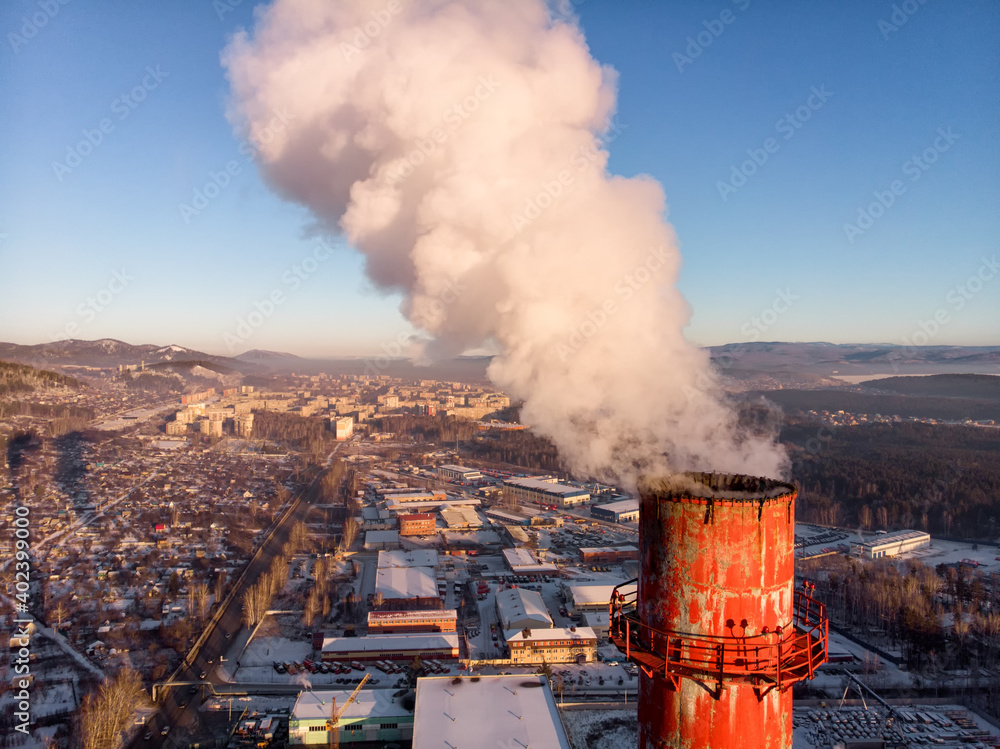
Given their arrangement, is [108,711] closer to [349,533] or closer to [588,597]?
[588,597]

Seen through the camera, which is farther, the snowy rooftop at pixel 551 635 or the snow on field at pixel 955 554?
the snow on field at pixel 955 554

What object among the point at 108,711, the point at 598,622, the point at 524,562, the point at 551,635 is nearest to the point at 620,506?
the point at 524,562

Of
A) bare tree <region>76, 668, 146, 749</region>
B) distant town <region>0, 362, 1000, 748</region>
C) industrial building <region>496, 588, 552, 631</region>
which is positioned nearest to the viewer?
bare tree <region>76, 668, 146, 749</region>

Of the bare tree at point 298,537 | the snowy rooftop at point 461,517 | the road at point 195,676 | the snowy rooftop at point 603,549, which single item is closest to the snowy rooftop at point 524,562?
the snowy rooftop at point 603,549

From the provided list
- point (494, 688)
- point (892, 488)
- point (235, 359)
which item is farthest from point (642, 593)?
point (235, 359)

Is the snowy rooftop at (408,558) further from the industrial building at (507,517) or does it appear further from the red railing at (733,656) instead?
the red railing at (733,656)

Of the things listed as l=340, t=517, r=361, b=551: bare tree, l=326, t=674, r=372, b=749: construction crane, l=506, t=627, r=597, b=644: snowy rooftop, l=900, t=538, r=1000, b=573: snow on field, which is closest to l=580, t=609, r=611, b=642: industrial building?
l=506, t=627, r=597, b=644: snowy rooftop

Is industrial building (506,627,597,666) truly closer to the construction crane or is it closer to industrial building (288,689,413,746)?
industrial building (288,689,413,746)
